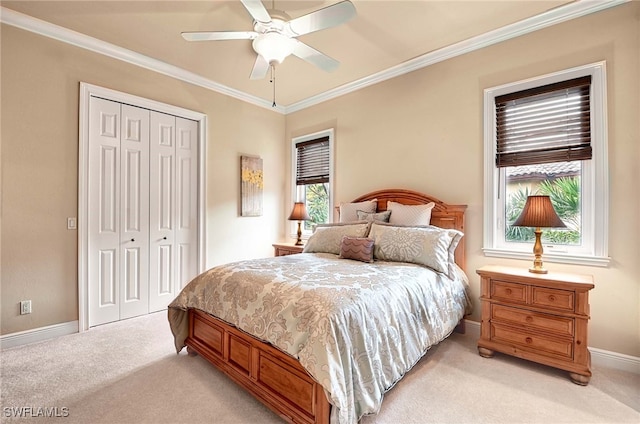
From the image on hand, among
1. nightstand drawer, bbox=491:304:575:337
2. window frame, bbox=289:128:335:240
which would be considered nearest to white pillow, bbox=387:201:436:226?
nightstand drawer, bbox=491:304:575:337

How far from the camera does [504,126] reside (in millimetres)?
2805

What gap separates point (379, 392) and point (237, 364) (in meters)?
0.97

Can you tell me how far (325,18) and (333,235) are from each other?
193cm

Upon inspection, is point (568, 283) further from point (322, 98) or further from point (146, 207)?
point (146, 207)

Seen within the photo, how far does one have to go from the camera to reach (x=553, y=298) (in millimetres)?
2143

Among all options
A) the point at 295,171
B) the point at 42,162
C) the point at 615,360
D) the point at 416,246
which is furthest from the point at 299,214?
the point at 615,360

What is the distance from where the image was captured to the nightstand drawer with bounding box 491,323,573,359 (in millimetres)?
2090

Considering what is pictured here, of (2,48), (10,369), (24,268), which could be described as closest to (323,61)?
(2,48)

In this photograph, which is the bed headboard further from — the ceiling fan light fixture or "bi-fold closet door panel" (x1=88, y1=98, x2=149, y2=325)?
"bi-fold closet door panel" (x1=88, y1=98, x2=149, y2=325)

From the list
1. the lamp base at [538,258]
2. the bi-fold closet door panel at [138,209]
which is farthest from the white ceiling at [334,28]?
the lamp base at [538,258]

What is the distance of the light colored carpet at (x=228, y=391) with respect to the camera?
1.71m

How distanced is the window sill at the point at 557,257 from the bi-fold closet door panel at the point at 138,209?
3.48 meters

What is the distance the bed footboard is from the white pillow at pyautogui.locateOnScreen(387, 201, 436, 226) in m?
1.88

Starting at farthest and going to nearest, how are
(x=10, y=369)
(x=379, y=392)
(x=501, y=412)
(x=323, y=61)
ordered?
(x=323, y=61) < (x=10, y=369) < (x=501, y=412) < (x=379, y=392)
